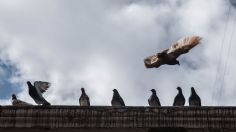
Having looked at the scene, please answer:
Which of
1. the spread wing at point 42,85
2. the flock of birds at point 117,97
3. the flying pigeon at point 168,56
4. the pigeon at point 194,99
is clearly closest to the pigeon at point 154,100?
the flock of birds at point 117,97

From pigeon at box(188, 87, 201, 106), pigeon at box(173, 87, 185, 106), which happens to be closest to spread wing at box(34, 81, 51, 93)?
pigeon at box(173, 87, 185, 106)

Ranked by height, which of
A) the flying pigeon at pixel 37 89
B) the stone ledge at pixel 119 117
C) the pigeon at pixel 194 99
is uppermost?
the flying pigeon at pixel 37 89

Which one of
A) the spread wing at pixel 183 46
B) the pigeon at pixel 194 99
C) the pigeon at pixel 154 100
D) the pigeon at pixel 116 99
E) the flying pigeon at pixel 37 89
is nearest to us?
the spread wing at pixel 183 46

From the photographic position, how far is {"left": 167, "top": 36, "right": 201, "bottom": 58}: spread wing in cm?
1069

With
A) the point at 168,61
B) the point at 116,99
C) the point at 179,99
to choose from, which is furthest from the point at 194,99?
the point at 168,61

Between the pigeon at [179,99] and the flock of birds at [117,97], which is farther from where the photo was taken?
the pigeon at [179,99]

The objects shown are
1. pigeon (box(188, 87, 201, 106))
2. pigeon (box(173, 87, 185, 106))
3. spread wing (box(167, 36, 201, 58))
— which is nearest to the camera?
spread wing (box(167, 36, 201, 58))

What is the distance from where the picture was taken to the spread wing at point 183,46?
1069 centimetres

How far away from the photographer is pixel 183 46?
10.9m

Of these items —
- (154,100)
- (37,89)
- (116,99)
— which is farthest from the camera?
(116,99)

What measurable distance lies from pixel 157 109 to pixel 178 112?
1.25 feet

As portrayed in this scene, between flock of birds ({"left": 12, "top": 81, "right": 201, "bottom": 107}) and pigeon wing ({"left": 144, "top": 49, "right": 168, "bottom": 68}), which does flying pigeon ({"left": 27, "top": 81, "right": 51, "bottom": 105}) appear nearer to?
flock of birds ({"left": 12, "top": 81, "right": 201, "bottom": 107})

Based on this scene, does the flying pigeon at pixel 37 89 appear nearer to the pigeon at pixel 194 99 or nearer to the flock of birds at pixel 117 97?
the flock of birds at pixel 117 97

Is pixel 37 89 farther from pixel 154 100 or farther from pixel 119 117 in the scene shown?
pixel 119 117
